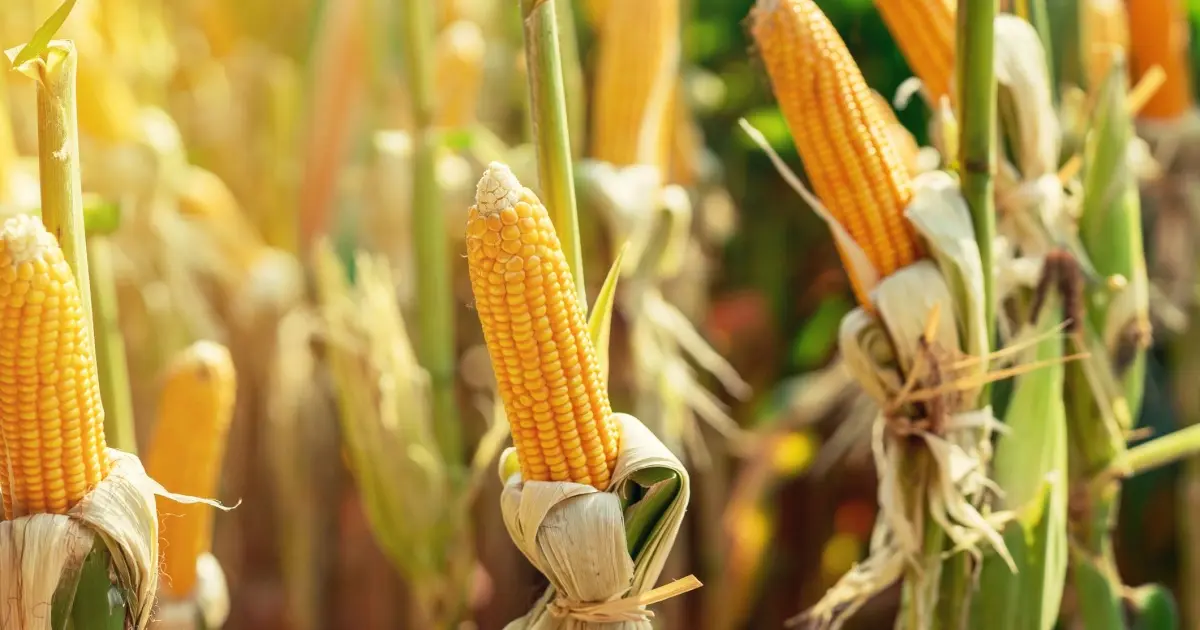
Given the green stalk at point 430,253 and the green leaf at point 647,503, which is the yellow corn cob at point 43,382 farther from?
the green stalk at point 430,253

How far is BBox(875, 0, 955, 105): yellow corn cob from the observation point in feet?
3.37

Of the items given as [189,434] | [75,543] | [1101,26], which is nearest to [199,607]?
[189,434]

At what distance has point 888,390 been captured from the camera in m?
0.97

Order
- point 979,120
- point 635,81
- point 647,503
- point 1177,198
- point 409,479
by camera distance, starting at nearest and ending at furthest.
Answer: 1. point 647,503
2. point 979,120
3. point 409,479
4. point 635,81
5. point 1177,198

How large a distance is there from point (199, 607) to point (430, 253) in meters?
0.47

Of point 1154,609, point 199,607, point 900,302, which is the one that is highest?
point 900,302

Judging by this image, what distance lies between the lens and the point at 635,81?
154 centimetres

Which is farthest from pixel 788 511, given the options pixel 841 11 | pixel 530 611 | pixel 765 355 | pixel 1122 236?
pixel 530 611

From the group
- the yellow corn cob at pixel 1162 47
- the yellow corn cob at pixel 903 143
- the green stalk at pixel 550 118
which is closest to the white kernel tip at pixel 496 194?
the green stalk at pixel 550 118

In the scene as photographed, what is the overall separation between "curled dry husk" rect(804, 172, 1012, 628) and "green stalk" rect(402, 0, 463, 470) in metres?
0.56

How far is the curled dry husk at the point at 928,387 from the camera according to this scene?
0.93m

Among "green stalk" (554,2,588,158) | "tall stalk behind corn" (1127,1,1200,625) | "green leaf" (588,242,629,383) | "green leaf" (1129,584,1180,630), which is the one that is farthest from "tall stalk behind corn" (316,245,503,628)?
"tall stalk behind corn" (1127,1,1200,625)

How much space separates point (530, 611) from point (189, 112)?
1.61m

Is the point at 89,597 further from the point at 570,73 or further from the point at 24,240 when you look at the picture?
the point at 570,73
